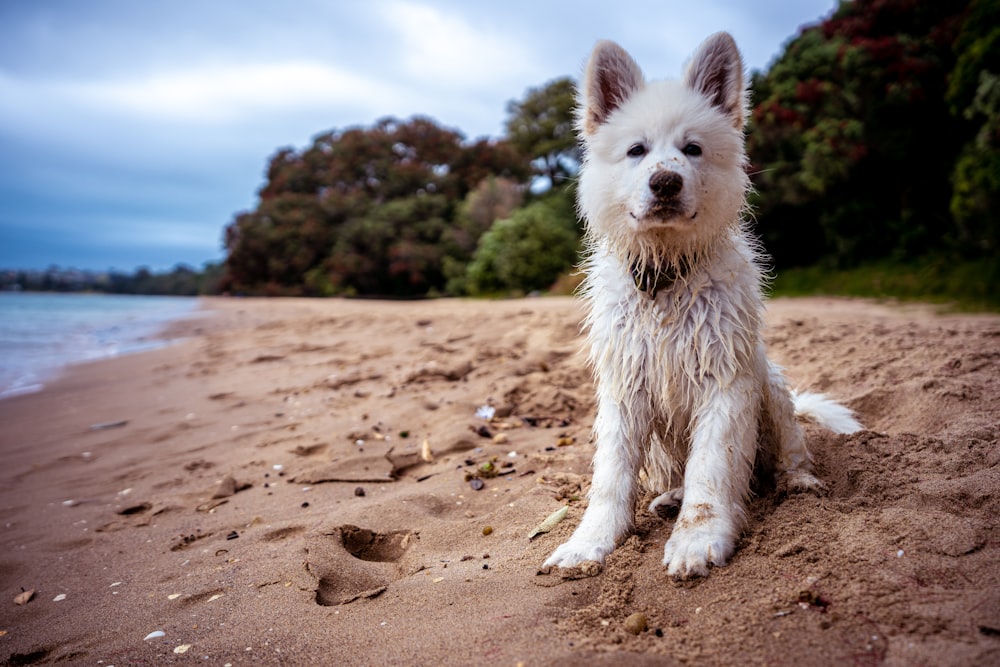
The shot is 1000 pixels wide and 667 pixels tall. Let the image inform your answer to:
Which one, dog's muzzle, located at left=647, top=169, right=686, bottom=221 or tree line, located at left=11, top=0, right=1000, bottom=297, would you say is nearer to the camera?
dog's muzzle, located at left=647, top=169, right=686, bottom=221

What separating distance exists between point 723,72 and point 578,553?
2.52m

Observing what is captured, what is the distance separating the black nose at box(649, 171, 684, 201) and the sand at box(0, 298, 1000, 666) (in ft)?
5.15

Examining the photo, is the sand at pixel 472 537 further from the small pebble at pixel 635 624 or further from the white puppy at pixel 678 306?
the white puppy at pixel 678 306

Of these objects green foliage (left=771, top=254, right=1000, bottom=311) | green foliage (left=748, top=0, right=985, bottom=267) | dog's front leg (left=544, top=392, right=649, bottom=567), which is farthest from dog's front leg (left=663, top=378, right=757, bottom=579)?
green foliage (left=748, top=0, right=985, bottom=267)

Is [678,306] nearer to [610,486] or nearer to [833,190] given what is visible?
[610,486]

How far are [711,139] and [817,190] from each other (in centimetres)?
1446

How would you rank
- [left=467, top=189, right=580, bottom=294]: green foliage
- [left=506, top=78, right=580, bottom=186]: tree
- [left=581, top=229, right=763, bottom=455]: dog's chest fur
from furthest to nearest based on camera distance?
[left=506, top=78, right=580, bottom=186]: tree < [left=467, top=189, right=580, bottom=294]: green foliage < [left=581, top=229, right=763, bottom=455]: dog's chest fur

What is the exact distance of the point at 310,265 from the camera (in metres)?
32.1

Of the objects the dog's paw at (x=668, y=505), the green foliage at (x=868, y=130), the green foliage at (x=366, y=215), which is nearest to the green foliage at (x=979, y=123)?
the green foliage at (x=868, y=130)

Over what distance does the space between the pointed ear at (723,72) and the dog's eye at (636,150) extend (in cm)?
49

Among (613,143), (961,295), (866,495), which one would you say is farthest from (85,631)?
(961,295)

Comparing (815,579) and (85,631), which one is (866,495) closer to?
(815,579)

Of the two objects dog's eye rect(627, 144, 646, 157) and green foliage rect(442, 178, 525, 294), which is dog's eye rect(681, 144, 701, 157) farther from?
green foliage rect(442, 178, 525, 294)

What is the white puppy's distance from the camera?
2.71m
